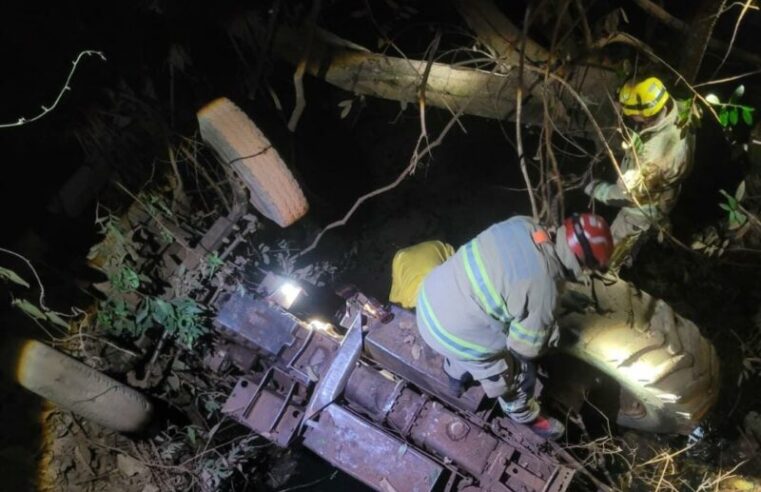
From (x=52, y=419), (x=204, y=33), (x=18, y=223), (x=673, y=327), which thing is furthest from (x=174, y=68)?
(x=673, y=327)

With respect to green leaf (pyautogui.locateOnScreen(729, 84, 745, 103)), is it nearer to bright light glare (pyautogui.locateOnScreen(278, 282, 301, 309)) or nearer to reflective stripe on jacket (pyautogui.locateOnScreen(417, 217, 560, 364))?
reflective stripe on jacket (pyautogui.locateOnScreen(417, 217, 560, 364))

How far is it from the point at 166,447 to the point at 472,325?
8.60 feet

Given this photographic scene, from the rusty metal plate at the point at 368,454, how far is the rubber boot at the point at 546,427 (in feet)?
2.70

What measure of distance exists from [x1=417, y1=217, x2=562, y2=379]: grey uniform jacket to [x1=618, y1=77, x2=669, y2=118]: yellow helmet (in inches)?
56.2

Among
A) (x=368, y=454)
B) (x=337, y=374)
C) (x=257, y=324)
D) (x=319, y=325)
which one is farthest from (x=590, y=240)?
(x=257, y=324)

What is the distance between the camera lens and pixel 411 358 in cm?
365

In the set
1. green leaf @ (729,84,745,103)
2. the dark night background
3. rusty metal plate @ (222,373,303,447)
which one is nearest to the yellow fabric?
the dark night background

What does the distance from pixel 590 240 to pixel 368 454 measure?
1.88m

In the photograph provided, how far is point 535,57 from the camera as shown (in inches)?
152

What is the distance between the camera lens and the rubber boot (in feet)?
12.2

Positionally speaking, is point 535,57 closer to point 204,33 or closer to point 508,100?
point 508,100

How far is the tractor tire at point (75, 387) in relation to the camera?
3.61 metres

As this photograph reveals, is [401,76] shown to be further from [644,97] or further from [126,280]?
[126,280]

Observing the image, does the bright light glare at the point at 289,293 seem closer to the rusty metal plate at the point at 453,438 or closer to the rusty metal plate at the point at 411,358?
the rusty metal plate at the point at 411,358
